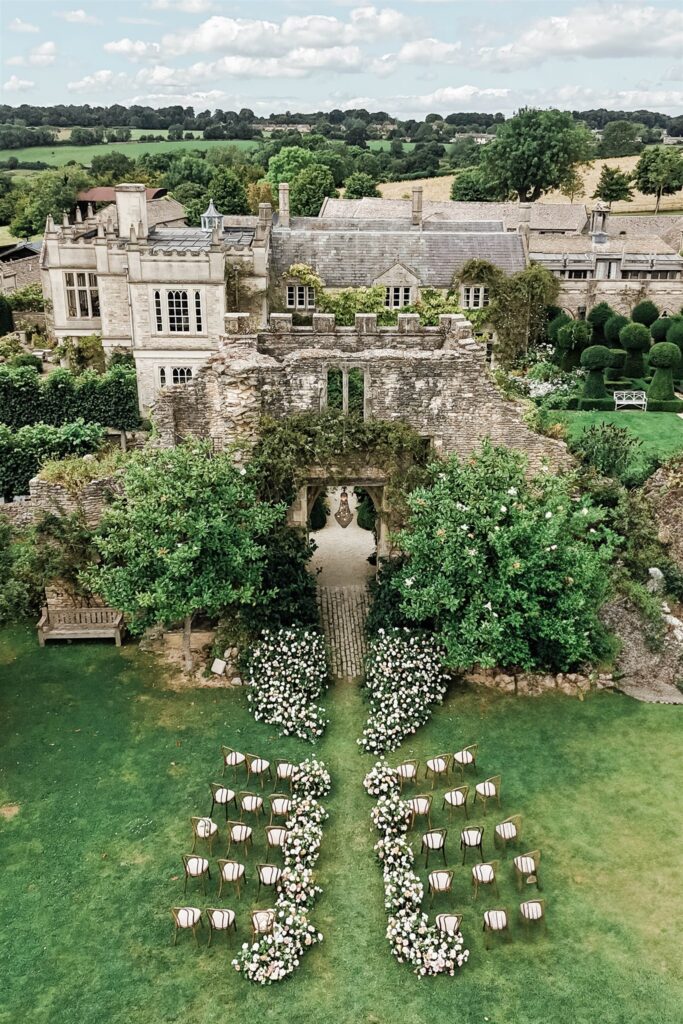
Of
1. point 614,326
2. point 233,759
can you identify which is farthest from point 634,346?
point 233,759

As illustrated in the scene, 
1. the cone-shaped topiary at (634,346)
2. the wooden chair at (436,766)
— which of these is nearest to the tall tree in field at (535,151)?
the cone-shaped topiary at (634,346)

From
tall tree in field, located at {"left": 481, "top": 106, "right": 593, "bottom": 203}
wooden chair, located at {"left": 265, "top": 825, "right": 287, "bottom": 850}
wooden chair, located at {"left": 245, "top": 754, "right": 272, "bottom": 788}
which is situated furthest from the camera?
tall tree in field, located at {"left": 481, "top": 106, "right": 593, "bottom": 203}

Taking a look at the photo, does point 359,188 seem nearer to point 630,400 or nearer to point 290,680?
point 630,400

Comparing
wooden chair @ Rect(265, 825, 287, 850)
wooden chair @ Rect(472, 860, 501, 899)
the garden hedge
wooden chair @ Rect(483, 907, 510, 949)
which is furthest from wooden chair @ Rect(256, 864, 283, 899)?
the garden hedge

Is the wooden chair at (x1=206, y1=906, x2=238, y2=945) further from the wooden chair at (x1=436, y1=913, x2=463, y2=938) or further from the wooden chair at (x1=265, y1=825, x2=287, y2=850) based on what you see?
the wooden chair at (x1=436, y1=913, x2=463, y2=938)

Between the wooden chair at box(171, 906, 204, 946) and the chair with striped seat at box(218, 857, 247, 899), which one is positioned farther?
the chair with striped seat at box(218, 857, 247, 899)

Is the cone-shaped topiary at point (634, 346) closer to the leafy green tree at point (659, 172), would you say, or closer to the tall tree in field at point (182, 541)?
the tall tree in field at point (182, 541)

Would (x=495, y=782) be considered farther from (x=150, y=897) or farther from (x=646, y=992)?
(x=150, y=897)

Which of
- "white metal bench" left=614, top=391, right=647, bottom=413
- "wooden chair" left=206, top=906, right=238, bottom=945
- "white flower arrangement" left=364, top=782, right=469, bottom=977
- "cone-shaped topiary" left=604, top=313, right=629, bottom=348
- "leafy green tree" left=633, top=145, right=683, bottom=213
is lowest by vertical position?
"white flower arrangement" left=364, top=782, right=469, bottom=977
